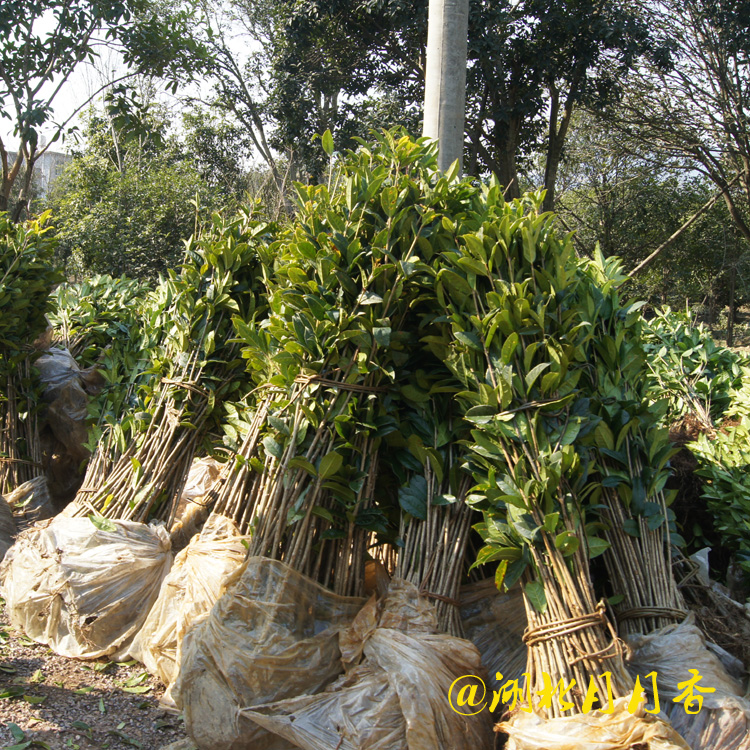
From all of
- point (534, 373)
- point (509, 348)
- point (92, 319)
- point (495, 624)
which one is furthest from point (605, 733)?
point (92, 319)

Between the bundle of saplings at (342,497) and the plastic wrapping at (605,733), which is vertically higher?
the bundle of saplings at (342,497)

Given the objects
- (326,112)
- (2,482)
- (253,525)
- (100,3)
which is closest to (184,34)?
(100,3)

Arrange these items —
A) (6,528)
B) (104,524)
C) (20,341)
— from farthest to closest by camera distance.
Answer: (20,341)
(6,528)
(104,524)

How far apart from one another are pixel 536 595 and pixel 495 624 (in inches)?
15.0

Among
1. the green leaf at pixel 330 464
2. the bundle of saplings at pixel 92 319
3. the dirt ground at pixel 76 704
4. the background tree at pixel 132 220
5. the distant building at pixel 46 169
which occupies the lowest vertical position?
the dirt ground at pixel 76 704

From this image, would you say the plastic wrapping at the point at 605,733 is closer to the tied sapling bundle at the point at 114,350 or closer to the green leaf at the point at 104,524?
the green leaf at the point at 104,524

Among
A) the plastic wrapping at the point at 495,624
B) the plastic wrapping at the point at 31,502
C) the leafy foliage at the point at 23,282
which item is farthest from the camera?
the leafy foliage at the point at 23,282

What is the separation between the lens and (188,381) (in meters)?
3.44

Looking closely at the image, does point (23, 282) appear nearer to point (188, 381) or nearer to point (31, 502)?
point (31, 502)

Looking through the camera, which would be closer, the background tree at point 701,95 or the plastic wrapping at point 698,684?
the plastic wrapping at point 698,684

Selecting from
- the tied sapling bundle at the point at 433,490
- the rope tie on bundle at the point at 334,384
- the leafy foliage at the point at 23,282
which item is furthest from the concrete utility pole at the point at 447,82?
the leafy foliage at the point at 23,282

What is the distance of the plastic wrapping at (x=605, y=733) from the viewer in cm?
182

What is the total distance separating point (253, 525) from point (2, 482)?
108 inches

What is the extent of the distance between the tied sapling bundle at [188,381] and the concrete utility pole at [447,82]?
4.40 feet
